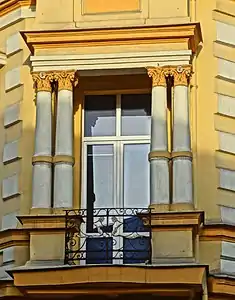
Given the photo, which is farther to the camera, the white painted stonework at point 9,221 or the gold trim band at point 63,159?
the white painted stonework at point 9,221

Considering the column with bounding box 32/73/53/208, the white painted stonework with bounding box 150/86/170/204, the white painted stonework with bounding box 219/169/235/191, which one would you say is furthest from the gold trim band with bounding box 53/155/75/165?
the white painted stonework with bounding box 219/169/235/191

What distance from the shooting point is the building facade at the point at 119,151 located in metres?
14.7

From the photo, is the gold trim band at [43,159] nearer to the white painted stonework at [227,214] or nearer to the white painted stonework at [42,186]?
the white painted stonework at [42,186]

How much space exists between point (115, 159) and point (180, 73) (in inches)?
74.4

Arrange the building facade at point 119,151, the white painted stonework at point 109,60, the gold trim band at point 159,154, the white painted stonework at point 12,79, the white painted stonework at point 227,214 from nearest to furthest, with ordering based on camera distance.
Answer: the building facade at point 119,151, the gold trim band at point 159,154, the white painted stonework at point 227,214, the white painted stonework at point 109,60, the white painted stonework at point 12,79

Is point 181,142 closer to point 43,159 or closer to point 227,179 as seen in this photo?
point 227,179

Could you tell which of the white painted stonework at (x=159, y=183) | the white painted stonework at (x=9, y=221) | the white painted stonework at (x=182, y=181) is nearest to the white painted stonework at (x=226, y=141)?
the white painted stonework at (x=182, y=181)

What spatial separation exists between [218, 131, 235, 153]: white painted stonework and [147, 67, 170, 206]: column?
1024mm

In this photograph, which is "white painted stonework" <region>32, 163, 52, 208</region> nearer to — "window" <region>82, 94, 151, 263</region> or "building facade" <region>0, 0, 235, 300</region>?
"building facade" <region>0, 0, 235, 300</region>

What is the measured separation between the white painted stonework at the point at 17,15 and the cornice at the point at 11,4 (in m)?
0.06

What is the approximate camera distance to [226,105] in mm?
15984

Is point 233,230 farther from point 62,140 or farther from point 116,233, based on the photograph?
point 62,140

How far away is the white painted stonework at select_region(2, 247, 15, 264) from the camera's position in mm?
15570

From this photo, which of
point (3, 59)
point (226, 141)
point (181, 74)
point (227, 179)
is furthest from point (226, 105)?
point (3, 59)
